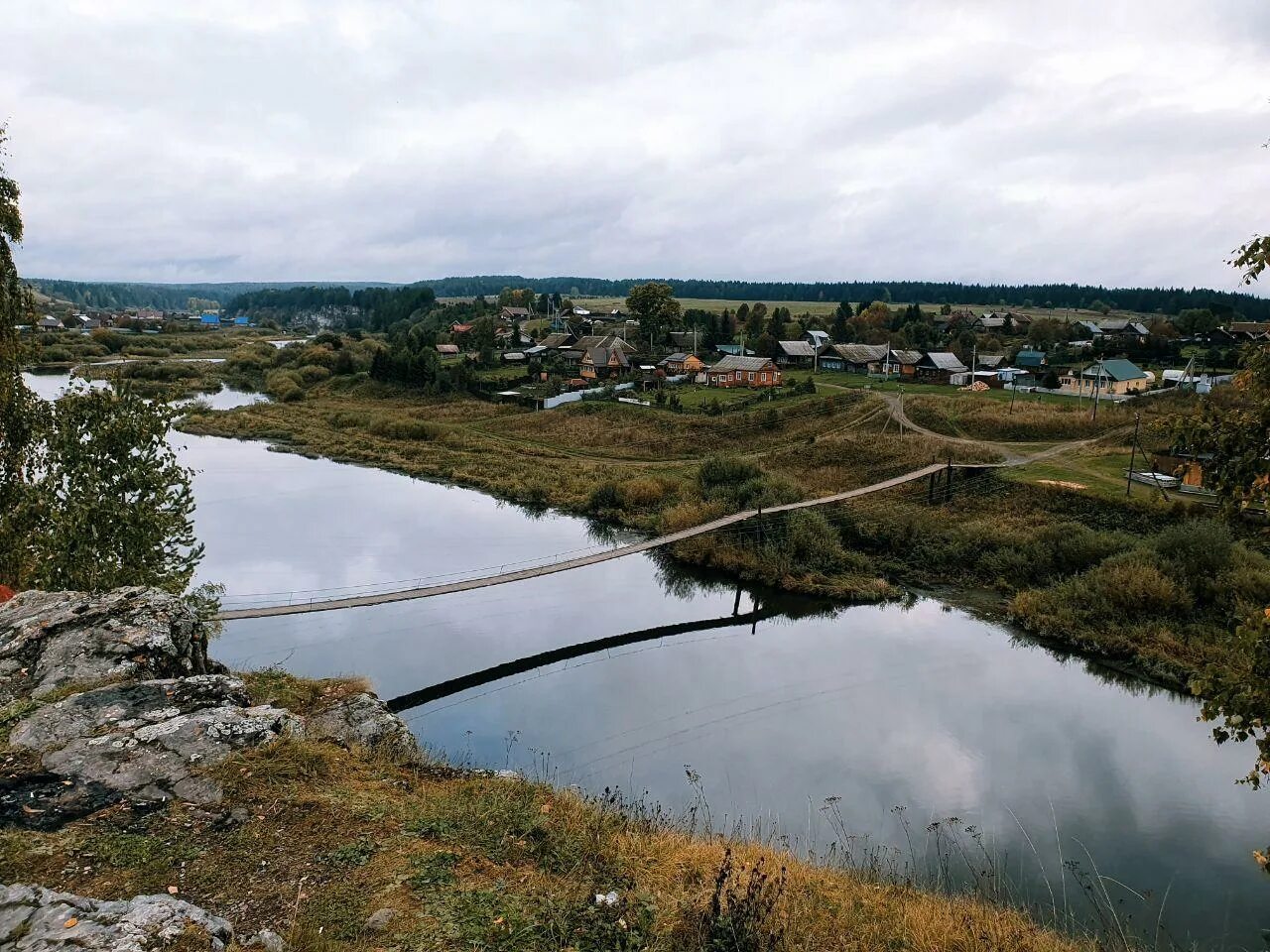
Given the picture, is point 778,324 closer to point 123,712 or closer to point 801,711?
point 801,711

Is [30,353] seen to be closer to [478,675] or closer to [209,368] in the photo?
[478,675]

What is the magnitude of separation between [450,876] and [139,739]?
380cm

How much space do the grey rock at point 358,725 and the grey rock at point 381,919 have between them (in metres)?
4.01

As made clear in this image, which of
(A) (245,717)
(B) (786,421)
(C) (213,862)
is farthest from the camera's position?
(B) (786,421)

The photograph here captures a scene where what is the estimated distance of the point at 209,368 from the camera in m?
81.5

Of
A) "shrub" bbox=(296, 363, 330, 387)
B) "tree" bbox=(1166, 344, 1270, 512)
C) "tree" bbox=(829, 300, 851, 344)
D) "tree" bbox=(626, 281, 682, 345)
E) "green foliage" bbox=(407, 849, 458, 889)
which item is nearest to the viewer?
"tree" bbox=(1166, 344, 1270, 512)

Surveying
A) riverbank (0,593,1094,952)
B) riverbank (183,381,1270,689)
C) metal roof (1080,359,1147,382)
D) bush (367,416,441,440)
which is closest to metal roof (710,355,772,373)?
riverbank (183,381,1270,689)

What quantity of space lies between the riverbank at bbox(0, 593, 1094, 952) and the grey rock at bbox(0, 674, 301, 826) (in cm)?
2

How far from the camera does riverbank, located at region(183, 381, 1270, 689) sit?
19.7 m

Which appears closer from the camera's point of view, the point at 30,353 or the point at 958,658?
the point at 30,353

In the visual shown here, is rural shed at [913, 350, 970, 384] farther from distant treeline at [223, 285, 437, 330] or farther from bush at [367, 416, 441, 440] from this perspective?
distant treeline at [223, 285, 437, 330]

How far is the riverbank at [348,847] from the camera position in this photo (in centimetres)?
585

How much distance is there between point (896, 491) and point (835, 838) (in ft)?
66.7

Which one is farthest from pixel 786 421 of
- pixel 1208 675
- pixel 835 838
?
pixel 1208 675
